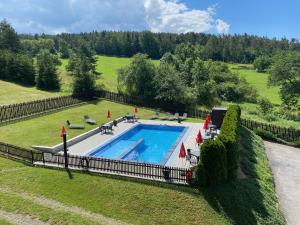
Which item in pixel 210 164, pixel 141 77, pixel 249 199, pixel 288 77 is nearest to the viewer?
pixel 210 164

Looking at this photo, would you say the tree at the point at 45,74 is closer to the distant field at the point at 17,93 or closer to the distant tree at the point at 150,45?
the distant field at the point at 17,93

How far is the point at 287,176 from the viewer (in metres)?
21.7

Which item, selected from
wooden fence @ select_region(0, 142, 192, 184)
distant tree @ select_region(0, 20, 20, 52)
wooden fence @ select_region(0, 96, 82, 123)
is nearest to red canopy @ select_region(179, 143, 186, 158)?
wooden fence @ select_region(0, 142, 192, 184)

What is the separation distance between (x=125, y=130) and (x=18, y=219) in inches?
618

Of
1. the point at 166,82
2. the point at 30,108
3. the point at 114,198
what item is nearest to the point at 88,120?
the point at 30,108

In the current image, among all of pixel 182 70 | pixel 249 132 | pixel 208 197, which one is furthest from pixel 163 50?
pixel 208 197

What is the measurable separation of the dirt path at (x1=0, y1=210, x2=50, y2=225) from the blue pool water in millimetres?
7989

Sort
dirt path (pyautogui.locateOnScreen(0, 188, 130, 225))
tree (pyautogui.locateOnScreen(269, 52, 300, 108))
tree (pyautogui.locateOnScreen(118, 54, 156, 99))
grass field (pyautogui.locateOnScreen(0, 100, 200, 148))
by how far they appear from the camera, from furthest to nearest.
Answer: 1. tree (pyautogui.locateOnScreen(269, 52, 300, 108))
2. tree (pyautogui.locateOnScreen(118, 54, 156, 99))
3. grass field (pyautogui.locateOnScreen(0, 100, 200, 148))
4. dirt path (pyautogui.locateOnScreen(0, 188, 130, 225))

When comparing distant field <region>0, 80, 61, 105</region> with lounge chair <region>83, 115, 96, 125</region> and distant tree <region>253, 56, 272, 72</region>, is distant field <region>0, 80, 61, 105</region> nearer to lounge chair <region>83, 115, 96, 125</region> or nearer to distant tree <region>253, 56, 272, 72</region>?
lounge chair <region>83, 115, 96, 125</region>

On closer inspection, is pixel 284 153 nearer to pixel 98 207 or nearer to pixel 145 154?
pixel 145 154

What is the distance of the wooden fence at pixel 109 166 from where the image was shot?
16.3 meters

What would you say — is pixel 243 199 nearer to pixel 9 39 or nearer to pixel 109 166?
pixel 109 166

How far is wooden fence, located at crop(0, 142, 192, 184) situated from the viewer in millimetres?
16281

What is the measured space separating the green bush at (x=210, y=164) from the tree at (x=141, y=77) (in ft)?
78.9
